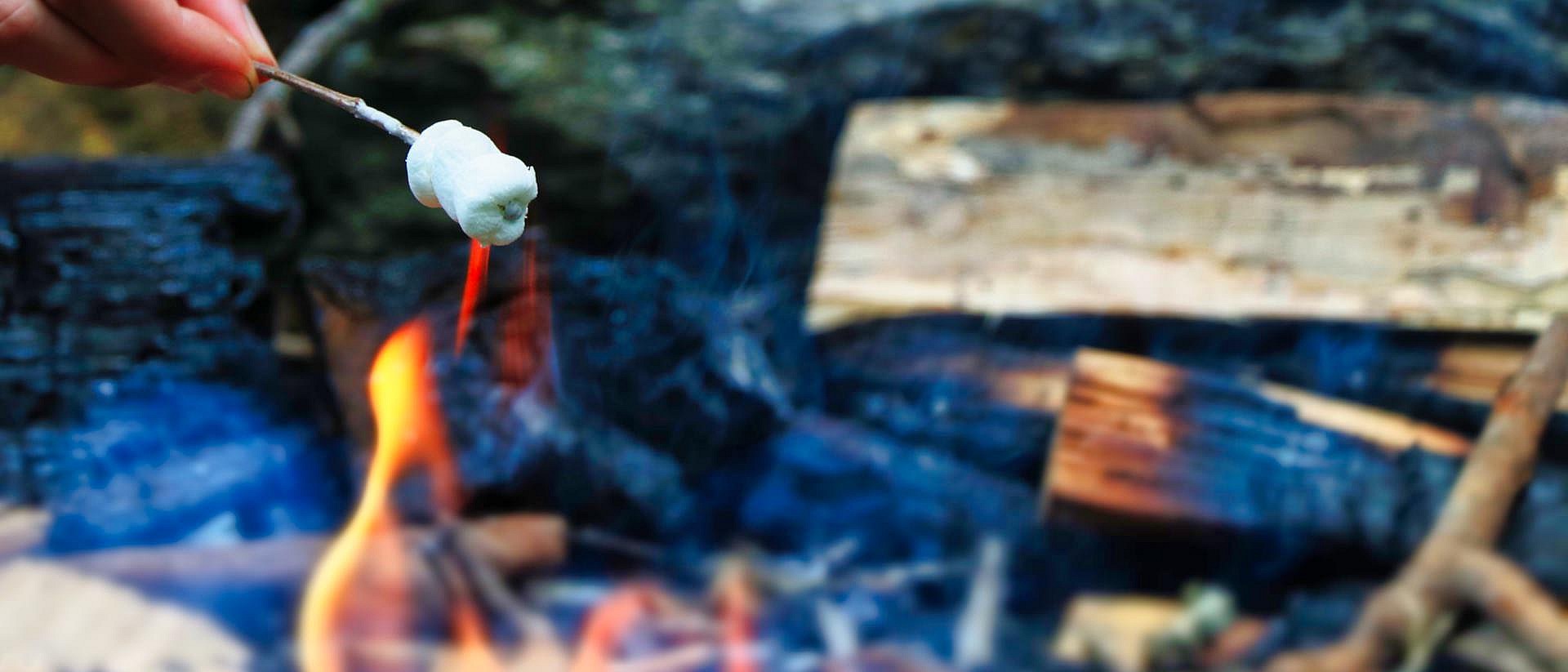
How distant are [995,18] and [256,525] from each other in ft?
7.10

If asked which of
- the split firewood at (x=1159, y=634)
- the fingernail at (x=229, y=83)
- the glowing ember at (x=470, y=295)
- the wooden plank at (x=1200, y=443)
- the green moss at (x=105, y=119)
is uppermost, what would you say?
the green moss at (x=105, y=119)

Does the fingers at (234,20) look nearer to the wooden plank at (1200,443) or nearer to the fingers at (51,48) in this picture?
the fingers at (51,48)

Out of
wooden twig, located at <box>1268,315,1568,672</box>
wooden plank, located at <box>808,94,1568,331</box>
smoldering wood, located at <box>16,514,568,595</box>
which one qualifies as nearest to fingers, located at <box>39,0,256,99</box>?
smoldering wood, located at <box>16,514,568,595</box>

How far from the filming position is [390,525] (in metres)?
1.48

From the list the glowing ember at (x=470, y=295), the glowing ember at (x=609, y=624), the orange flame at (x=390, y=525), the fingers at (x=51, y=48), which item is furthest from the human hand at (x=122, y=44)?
the glowing ember at (x=609, y=624)

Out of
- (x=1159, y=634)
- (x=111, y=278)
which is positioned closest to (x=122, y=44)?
(x=111, y=278)

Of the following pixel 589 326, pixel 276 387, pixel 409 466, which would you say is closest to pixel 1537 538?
pixel 589 326

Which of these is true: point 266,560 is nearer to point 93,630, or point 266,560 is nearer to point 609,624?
point 93,630

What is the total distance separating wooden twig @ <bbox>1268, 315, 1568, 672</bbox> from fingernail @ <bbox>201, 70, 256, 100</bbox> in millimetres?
1526

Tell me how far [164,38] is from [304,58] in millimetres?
1777

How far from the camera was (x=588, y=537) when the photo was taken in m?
1.66

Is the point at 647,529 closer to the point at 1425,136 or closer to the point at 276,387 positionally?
the point at 276,387

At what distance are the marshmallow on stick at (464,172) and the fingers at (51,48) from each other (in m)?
0.13

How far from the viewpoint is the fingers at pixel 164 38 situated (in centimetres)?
92
